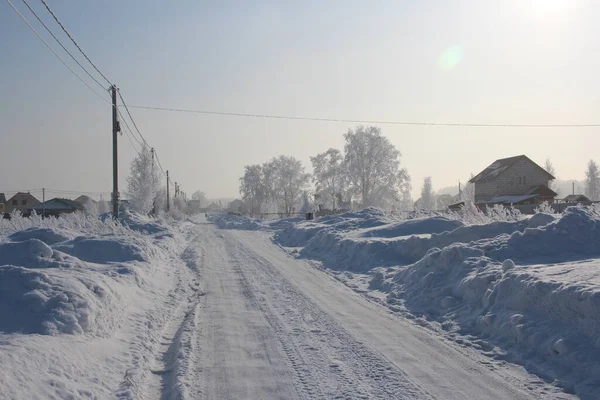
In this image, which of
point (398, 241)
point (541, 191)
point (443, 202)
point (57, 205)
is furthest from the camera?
point (443, 202)

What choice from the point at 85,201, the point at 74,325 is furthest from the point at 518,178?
the point at 85,201

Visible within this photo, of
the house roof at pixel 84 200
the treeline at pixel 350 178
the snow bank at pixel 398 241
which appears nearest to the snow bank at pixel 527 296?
the snow bank at pixel 398 241

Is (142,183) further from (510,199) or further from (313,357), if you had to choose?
(313,357)

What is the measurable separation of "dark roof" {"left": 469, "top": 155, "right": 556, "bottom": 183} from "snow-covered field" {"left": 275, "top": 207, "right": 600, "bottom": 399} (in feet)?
129

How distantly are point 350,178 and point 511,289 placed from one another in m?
54.7

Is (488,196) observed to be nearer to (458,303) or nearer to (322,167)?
(322,167)

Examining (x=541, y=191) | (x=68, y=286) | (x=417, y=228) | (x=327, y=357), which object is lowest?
(x=327, y=357)

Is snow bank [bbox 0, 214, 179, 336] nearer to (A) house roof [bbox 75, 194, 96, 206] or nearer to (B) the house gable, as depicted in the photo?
(B) the house gable

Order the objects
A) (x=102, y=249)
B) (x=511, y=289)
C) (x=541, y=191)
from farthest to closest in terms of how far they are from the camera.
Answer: (x=541, y=191) < (x=102, y=249) < (x=511, y=289)

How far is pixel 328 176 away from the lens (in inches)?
2859

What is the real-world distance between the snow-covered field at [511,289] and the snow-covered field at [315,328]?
1.1 inches

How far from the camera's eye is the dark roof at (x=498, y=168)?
5078 cm

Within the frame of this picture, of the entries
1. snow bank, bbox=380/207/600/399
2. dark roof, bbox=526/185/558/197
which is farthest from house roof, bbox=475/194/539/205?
snow bank, bbox=380/207/600/399

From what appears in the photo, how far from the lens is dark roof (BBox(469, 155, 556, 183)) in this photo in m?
50.8
